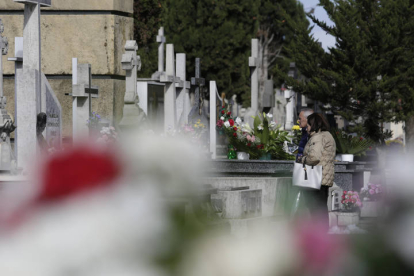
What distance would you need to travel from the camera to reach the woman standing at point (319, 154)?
7.63m

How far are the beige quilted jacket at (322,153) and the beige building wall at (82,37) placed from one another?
129 inches

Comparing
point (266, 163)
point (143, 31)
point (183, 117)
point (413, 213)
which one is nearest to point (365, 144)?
point (266, 163)

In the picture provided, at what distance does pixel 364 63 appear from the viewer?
835 inches

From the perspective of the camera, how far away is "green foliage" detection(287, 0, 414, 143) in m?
21.1

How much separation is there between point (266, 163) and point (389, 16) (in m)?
11.6

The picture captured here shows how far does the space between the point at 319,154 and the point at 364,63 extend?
14101 mm

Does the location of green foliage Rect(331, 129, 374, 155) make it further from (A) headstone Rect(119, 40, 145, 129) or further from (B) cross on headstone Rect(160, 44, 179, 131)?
(B) cross on headstone Rect(160, 44, 179, 131)

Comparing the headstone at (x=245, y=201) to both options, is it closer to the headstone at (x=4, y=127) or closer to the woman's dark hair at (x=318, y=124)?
the woman's dark hair at (x=318, y=124)

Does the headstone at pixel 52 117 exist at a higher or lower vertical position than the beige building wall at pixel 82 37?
lower

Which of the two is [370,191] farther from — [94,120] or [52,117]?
[52,117]

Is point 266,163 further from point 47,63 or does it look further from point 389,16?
point 389,16

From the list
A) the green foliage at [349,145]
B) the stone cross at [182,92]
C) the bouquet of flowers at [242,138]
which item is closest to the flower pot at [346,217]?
the bouquet of flowers at [242,138]

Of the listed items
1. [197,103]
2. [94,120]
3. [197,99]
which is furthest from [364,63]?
[94,120]

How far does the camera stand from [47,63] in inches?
397
